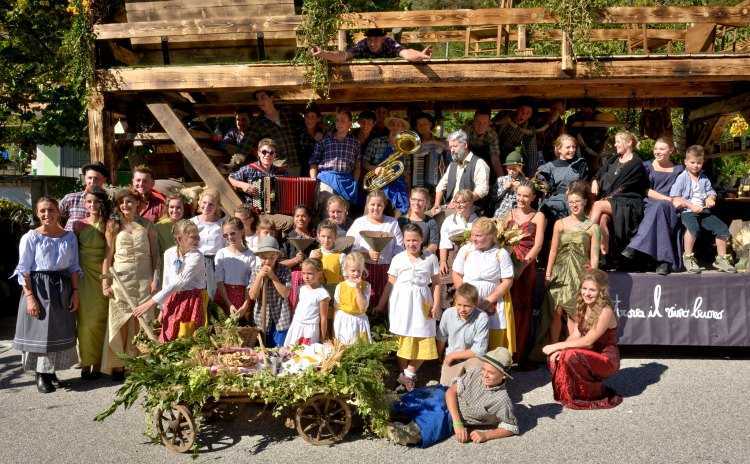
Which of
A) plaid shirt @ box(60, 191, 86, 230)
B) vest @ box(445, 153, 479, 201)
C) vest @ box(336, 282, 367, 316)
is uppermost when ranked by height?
vest @ box(445, 153, 479, 201)

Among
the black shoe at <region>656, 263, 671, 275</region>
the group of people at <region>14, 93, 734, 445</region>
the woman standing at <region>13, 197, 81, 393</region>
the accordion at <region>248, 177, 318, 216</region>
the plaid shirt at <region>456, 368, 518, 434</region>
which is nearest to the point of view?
the plaid shirt at <region>456, 368, 518, 434</region>

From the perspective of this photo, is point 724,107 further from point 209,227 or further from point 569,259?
point 209,227

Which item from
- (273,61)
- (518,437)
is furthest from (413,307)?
(273,61)

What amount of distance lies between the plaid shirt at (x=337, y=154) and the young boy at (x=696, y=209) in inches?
143

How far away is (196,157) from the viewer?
768 centimetres

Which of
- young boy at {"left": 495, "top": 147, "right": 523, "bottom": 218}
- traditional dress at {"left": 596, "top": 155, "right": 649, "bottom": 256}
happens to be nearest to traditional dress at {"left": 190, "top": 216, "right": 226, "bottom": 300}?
young boy at {"left": 495, "top": 147, "right": 523, "bottom": 218}

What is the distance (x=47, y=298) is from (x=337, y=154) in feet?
11.3

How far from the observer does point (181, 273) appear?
18.4 ft

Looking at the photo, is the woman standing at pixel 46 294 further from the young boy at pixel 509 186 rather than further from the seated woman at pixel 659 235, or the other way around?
the seated woman at pixel 659 235

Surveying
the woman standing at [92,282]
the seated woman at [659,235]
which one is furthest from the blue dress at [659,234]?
the woman standing at [92,282]

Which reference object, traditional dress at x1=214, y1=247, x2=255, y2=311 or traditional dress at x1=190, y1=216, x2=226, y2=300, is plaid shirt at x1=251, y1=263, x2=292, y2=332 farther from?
traditional dress at x1=190, y1=216, x2=226, y2=300

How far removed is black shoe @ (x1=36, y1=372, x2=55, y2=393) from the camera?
6.06 m

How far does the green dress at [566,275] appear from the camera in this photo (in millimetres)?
6293

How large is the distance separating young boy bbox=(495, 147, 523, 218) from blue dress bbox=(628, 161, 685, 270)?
1.36m
